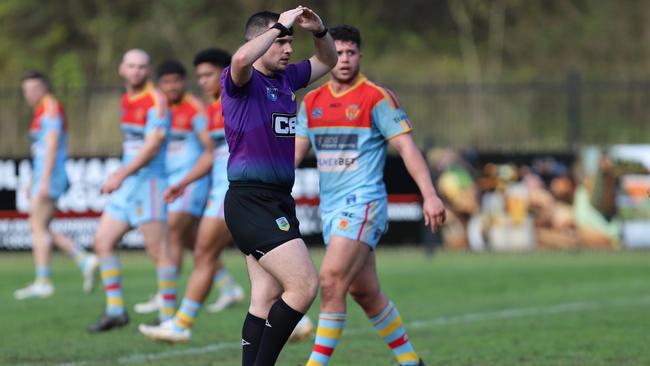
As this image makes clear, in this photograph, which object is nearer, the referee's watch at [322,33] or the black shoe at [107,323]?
the referee's watch at [322,33]

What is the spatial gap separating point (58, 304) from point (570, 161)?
31.5 ft

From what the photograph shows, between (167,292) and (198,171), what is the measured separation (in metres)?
1.13

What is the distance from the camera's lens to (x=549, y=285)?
1532 centimetres

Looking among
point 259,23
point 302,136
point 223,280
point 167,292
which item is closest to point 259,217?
point 259,23

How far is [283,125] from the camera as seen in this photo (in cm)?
705

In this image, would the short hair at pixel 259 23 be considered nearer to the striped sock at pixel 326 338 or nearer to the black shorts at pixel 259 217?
the black shorts at pixel 259 217

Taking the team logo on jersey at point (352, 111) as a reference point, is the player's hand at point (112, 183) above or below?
below

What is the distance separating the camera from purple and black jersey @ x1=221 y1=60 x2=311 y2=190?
693 cm

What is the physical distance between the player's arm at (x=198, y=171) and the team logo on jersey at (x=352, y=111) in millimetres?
2235

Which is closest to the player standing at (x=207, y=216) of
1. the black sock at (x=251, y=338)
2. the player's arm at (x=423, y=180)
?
the player's arm at (x=423, y=180)

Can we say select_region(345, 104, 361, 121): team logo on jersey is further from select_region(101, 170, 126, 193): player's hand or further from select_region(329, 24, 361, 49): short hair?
select_region(101, 170, 126, 193): player's hand

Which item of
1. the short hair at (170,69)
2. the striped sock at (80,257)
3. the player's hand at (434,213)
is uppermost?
the short hair at (170,69)

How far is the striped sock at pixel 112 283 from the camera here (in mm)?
11102

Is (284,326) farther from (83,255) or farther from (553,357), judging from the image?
(83,255)
